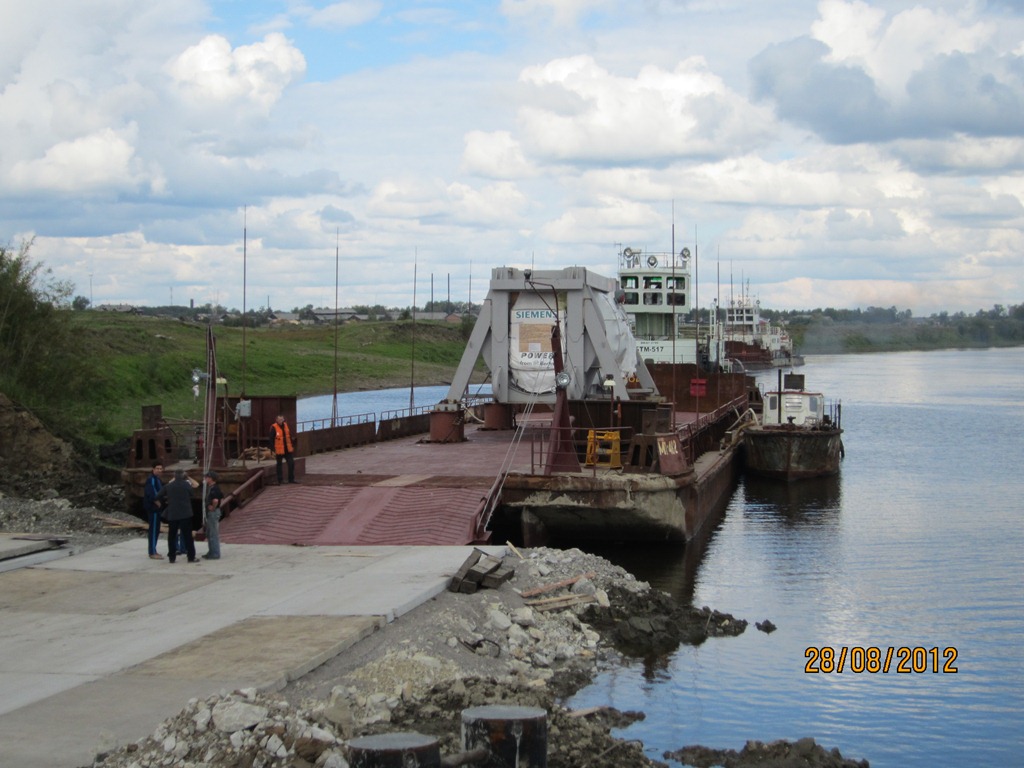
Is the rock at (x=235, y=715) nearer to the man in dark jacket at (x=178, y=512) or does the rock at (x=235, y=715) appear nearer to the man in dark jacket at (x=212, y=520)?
the man in dark jacket at (x=178, y=512)

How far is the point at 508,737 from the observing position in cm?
825

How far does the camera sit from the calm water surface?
40.2ft

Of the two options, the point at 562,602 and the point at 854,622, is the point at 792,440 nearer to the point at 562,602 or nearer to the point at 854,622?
the point at 854,622

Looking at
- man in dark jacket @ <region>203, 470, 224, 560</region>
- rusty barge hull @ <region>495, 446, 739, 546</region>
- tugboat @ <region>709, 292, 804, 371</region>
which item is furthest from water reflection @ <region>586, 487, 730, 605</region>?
tugboat @ <region>709, 292, 804, 371</region>

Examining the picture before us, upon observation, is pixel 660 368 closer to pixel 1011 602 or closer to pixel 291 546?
pixel 1011 602

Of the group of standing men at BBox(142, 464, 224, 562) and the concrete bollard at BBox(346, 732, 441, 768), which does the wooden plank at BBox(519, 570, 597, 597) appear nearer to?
the group of standing men at BBox(142, 464, 224, 562)

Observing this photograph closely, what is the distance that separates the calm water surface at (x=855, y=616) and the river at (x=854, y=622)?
3 cm

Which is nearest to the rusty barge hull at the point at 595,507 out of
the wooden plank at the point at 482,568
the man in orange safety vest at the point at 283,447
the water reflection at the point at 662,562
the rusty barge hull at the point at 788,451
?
the water reflection at the point at 662,562

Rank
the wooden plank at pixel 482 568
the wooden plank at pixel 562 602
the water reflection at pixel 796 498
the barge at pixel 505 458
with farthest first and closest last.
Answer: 1. the water reflection at pixel 796 498
2. the barge at pixel 505 458
3. the wooden plank at pixel 562 602
4. the wooden plank at pixel 482 568

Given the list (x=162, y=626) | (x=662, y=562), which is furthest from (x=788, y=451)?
(x=162, y=626)

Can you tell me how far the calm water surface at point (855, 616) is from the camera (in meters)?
12.2

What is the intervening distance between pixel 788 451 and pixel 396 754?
29393 mm

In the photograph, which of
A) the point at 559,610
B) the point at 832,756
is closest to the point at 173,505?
the point at 559,610
